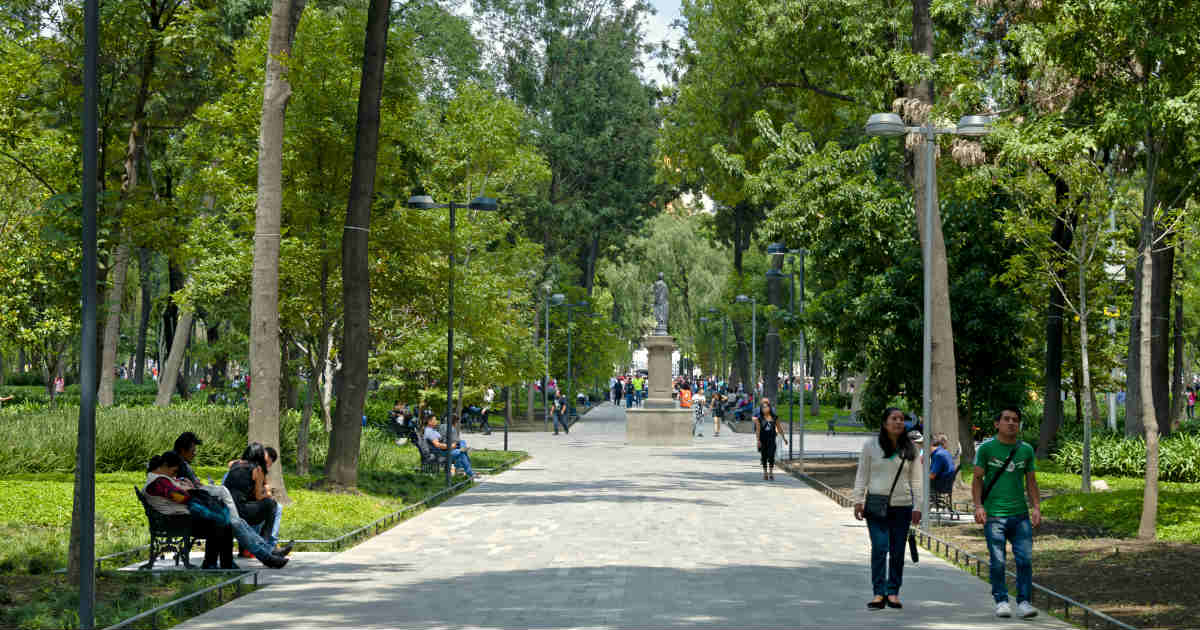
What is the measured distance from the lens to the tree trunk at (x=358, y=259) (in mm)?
22547

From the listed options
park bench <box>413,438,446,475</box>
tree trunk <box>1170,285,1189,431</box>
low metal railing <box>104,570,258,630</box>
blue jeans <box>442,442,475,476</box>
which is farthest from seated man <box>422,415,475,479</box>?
tree trunk <box>1170,285,1189,431</box>

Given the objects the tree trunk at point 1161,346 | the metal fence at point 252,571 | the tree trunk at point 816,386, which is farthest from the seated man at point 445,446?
the tree trunk at point 816,386

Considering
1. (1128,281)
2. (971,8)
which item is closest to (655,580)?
(971,8)

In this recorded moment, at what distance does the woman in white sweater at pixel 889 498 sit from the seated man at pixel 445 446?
56.9 feet

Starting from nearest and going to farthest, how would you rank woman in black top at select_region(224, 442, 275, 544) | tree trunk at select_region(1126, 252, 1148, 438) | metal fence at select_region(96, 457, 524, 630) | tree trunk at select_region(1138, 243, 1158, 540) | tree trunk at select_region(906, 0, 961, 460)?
metal fence at select_region(96, 457, 524, 630)
woman in black top at select_region(224, 442, 275, 544)
tree trunk at select_region(1138, 243, 1158, 540)
tree trunk at select_region(906, 0, 961, 460)
tree trunk at select_region(1126, 252, 1148, 438)

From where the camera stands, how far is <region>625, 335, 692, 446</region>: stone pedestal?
158 ft

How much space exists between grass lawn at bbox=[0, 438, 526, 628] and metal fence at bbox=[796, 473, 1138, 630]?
7.34 meters

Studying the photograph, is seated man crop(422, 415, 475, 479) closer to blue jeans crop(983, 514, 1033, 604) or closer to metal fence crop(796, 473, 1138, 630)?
metal fence crop(796, 473, 1138, 630)

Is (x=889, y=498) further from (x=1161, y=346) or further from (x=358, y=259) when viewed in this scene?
(x=1161, y=346)

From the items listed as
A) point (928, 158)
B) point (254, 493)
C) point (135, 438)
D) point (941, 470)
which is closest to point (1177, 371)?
point (941, 470)

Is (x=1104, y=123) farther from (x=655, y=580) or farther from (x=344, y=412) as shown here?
(x=344, y=412)

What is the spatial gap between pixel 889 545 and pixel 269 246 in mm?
11698

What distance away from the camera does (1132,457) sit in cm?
2836

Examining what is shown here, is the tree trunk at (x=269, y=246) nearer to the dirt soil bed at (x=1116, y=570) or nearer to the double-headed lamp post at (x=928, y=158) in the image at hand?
the double-headed lamp post at (x=928, y=158)
